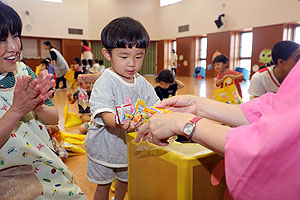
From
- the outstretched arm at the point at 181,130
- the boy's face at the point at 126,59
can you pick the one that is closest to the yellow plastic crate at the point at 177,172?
the outstretched arm at the point at 181,130

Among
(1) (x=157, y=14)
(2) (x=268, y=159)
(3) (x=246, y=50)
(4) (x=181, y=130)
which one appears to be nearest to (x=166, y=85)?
(4) (x=181, y=130)

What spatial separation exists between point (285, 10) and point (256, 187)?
435 inches

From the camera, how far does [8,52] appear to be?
1.06 m

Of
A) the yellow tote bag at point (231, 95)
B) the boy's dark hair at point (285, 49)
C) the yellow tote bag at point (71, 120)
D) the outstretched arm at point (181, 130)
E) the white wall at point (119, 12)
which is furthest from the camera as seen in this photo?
the white wall at point (119, 12)

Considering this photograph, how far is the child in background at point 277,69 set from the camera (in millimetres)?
2609

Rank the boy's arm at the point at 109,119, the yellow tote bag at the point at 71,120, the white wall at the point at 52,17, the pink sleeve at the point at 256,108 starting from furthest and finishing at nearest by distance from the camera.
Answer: the white wall at the point at 52,17 < the yellow tote bag at the point at 71,120 < the boy's arm at the point at 109,119 < the pink sleeve at the point at 256,108

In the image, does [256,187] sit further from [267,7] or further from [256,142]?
[267,7]

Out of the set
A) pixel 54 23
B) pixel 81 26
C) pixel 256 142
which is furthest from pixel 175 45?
pixel 256 142

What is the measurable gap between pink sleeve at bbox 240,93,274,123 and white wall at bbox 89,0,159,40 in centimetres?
1516

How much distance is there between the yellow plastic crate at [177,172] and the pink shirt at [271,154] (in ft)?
0.79

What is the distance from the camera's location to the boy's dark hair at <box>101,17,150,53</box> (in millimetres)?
1319

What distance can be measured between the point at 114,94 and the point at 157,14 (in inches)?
640

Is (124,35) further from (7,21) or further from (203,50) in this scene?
(203,50)

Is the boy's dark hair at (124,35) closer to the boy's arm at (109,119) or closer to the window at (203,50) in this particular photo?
the boy's arm at (109,119)
